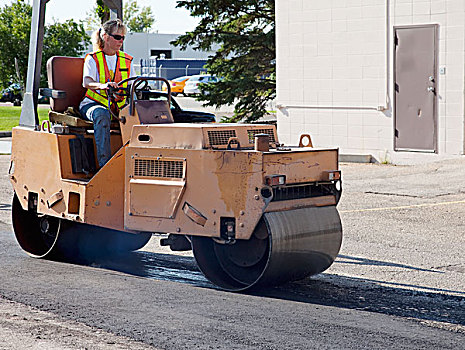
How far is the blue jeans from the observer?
8141 millimetres

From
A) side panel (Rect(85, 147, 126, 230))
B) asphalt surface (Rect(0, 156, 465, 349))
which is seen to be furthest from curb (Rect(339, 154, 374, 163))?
side panel (Rect(85, 147, 126, 230))

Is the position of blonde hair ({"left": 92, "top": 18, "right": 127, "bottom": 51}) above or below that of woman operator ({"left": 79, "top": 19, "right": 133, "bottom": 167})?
above

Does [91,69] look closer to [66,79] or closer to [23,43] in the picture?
[66,79]

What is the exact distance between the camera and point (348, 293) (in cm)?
746

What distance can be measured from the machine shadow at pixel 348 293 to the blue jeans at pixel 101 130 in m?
1.18

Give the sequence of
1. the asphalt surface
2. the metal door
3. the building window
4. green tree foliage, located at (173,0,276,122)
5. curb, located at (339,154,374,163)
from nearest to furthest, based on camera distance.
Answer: the asphalt surface < the metal door < curb, located at (339,154,374,163) < green tree foliage, located at (173,0,276,122) < the building window

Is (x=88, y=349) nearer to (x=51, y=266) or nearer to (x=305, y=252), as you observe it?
(x=305, y=252)

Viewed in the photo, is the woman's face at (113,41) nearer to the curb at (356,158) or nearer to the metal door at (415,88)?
the metal door at (415,88)

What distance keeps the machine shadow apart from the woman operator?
1250 millimetres

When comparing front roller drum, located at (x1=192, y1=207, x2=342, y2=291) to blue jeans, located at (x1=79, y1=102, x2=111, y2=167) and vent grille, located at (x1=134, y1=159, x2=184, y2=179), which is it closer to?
vent grille, located at (x1=134, y1=159, x2=184, y2=179)

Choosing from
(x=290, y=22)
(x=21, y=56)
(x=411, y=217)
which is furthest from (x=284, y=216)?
(x=21, y=56)

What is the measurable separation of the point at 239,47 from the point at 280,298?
54.4 feet

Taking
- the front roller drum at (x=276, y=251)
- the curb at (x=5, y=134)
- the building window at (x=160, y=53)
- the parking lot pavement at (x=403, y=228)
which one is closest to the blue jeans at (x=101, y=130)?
the front roller drum at (x=276, y=251)

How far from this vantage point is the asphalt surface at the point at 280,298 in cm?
597
